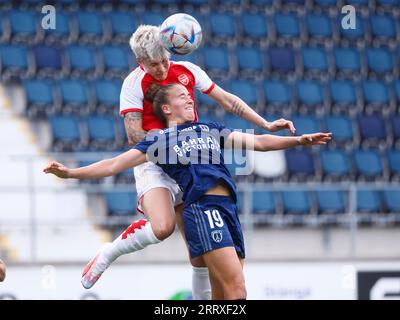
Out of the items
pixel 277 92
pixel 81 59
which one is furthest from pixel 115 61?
pixel 277 92

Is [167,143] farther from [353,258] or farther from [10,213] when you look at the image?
[10,213]

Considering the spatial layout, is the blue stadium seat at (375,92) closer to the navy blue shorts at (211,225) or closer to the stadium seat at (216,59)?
the stadium seat at (216,59)

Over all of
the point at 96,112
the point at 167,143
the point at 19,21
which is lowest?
the point at 167,143

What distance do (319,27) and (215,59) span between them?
2037mm

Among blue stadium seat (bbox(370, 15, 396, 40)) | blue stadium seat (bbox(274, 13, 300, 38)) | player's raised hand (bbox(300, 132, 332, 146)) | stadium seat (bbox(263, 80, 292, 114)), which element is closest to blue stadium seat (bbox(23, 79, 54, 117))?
stadium seat (bbox(263, 80, 292, 114))

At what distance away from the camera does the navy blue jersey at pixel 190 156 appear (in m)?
6.50

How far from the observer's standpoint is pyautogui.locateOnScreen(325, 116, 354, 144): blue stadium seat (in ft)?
47.5

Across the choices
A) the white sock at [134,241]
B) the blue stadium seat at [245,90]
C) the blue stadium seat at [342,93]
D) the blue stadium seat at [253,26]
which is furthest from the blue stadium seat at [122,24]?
the white sock at [134,241]

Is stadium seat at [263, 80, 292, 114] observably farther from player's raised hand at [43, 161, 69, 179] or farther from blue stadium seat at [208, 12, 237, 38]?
player's raised hand at [43, 161, 69, 179]

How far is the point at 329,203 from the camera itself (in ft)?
44.1

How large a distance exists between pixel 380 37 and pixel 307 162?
11.6 ft

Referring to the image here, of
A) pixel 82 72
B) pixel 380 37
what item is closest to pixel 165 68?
pixel 82 72

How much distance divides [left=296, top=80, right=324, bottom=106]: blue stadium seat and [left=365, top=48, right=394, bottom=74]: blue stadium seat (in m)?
1.15

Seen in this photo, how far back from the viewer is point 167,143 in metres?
6.52
